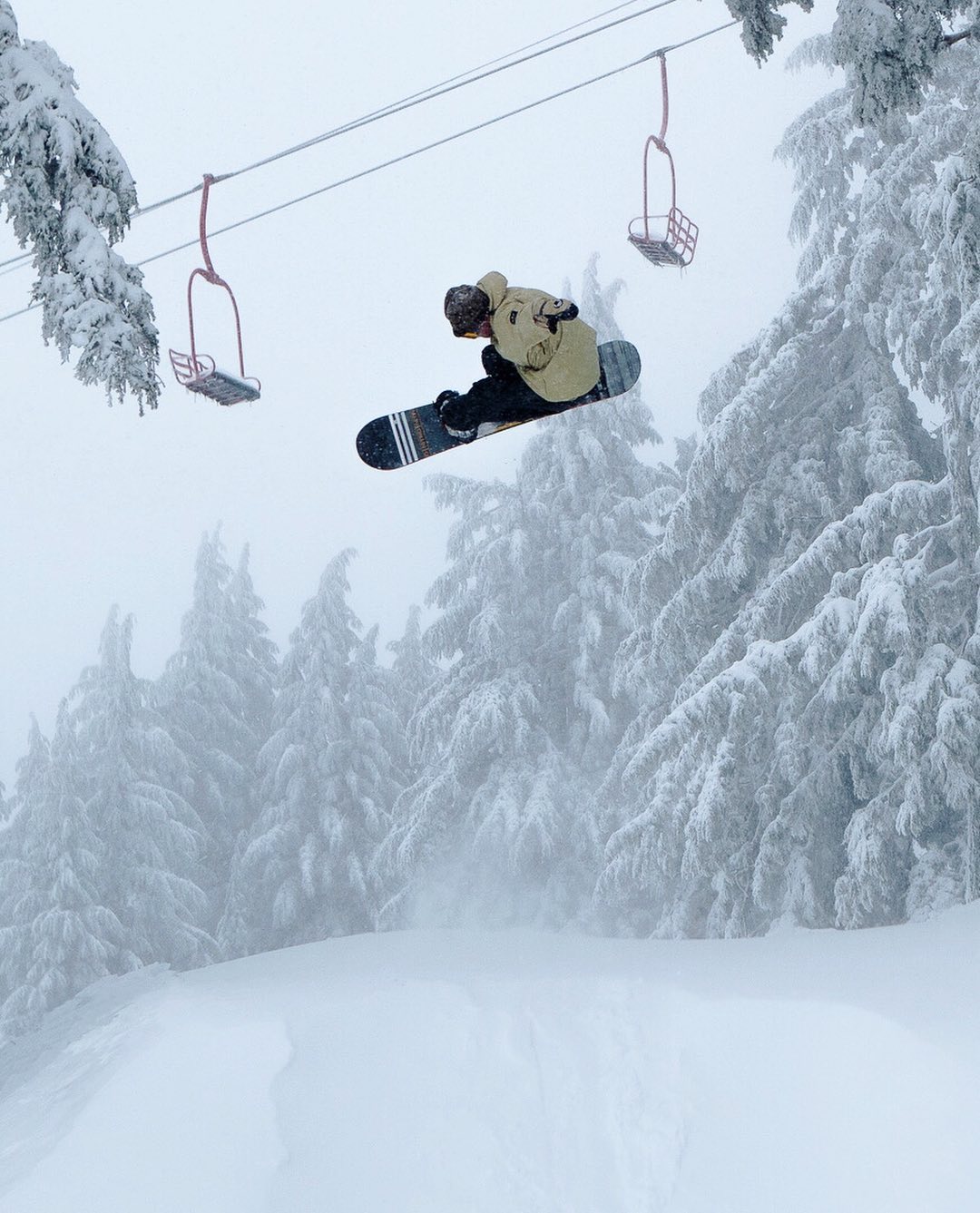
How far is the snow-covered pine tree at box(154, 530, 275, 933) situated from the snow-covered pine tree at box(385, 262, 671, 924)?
6.45 metres

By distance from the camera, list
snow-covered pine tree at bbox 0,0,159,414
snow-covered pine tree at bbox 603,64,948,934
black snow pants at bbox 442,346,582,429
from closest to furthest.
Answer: snow-covered pine tree at bbox 0,0,159,414, black snow pants at bbox 442,346,582,429, snow-covered pine tree at bbox 603,64,948,934

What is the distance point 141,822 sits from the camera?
24.1 meters

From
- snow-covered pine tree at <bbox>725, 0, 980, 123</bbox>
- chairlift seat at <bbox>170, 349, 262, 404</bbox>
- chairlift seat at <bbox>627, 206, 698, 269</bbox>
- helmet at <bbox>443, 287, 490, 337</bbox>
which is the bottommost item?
helmet at <bbox>443, 287, 490, 337</bbox>

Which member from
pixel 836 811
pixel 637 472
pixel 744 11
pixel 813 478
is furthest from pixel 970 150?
pixel 637 472

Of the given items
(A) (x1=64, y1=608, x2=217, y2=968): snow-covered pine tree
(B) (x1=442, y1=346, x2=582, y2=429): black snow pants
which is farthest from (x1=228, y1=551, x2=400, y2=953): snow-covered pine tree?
(B) (x1=442, y1=346, x2=582, y2=429): black snow pants

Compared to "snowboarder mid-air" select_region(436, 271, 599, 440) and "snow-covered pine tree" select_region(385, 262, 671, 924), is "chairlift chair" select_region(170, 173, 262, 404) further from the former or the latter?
"snow-covered pine tree" select_region(385, 262, 671, 924)

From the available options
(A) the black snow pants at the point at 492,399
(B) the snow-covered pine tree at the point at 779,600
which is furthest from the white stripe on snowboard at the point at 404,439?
(B) the snow-covered pine tree at the point at 779,600

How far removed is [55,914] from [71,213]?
1858cm

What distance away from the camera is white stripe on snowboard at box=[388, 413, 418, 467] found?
804cm

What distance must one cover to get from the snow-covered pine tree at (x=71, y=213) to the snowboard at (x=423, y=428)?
1646 mm

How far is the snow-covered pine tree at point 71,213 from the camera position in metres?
6.59

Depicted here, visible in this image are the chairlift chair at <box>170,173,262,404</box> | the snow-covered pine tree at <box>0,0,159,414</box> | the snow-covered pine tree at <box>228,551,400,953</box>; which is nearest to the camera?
the snow-covered pine tree at <box>0,0,159,414</box>

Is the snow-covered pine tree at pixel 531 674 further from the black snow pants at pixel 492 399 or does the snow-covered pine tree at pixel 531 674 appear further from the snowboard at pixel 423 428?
the black snow pants at pixel 492 399

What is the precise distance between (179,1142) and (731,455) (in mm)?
9806
